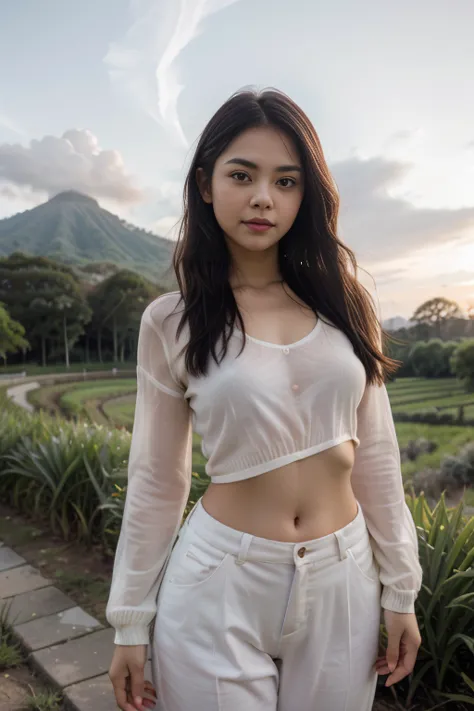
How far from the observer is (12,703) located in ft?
7.16

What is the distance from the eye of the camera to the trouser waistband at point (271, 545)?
1101 millimetres

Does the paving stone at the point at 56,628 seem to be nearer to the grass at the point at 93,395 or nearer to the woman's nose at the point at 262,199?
the woman's nose at the point at 262,199

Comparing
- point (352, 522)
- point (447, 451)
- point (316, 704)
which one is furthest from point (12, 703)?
point (447, 451)

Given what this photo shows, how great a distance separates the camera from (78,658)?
2.43 meters

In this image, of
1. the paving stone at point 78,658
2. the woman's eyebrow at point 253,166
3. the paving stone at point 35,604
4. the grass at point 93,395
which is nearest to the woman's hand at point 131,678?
the woman's eyebrow at point 253,166

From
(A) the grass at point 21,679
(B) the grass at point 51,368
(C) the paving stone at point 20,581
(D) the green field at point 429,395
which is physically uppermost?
(B) the grass at point 51,368

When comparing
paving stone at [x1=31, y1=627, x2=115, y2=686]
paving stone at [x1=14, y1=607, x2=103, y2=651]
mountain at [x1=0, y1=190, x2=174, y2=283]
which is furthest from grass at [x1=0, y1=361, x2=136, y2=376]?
paving stone at [x1=31, y1=627, x2=115, y2=686]

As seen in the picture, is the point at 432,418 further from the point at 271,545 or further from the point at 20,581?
the point at 271,545

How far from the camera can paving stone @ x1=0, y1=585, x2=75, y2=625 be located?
2775 mm

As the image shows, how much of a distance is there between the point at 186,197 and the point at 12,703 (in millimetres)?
1857

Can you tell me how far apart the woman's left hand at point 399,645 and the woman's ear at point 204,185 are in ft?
2.98

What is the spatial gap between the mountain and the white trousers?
4708 millimetres

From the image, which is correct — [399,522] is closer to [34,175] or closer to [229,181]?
[229,181]

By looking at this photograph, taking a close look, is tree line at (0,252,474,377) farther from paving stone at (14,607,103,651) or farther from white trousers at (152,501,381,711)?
white trousers at (152,501,381,711)
